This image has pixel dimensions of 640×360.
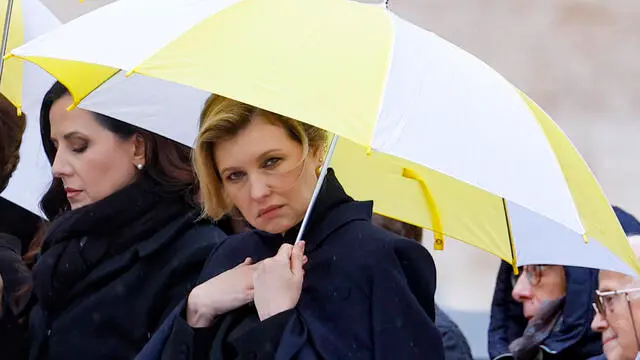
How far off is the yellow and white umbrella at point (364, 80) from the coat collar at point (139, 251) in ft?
2.44

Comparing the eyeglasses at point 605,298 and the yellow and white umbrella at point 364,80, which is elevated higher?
the yellow and white umbrella at point 364,80

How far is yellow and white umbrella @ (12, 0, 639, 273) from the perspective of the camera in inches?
107

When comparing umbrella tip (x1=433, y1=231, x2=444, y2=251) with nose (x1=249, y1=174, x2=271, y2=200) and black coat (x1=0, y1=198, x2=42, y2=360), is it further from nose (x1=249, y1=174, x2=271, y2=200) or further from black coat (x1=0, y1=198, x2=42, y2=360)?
black coat (x1=0, y1=198, x2=42, y2=360)

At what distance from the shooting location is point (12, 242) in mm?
4258

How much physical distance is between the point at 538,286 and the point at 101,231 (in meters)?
1.81

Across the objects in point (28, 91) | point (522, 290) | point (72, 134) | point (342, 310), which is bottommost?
point (342, 310)

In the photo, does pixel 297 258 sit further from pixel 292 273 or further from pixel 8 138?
pixel 8 138

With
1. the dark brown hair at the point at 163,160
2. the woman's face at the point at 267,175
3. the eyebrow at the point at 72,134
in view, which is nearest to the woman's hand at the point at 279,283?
the woman's face at the point at 267,175

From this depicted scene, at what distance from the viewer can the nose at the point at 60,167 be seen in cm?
378

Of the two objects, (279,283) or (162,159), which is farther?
(162,159)

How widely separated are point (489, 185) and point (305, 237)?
1.84 ft

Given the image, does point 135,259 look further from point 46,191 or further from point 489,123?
point 489,123

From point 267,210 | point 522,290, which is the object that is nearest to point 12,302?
point 267,210

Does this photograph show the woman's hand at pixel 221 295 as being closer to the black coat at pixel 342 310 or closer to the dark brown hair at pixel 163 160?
the black coat at pixel 342 310
